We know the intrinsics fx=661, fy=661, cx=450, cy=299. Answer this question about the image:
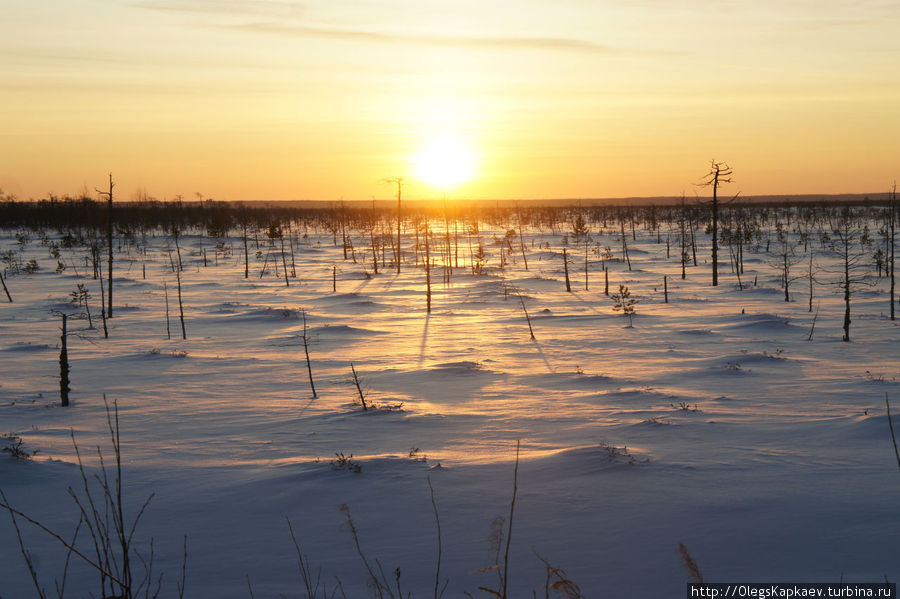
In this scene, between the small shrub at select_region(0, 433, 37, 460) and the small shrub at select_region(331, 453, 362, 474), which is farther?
the small shrub at select_region(0, 433, 37, 460)

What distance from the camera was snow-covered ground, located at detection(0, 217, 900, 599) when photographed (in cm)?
422

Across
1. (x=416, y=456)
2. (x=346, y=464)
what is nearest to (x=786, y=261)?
(x=416, y=456)

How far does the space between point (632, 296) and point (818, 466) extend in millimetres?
12908

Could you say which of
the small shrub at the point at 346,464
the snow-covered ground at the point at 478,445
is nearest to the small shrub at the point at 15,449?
the snow-covered ground at the point at 478,445

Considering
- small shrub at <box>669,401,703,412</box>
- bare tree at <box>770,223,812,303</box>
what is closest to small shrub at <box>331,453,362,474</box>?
small shrub at <box>669,401,703,412</box>

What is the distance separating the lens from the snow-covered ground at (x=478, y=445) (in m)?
4.22

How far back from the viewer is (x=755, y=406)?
25.5 ft

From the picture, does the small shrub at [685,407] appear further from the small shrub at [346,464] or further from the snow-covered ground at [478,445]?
the small shrub at [346,464]

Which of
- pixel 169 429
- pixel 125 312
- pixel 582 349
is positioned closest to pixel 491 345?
pixel 582 349

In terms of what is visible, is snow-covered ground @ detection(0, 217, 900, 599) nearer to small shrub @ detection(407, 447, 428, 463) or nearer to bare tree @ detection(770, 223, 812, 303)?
small shrub @ detection(407, 447, 428, 463)

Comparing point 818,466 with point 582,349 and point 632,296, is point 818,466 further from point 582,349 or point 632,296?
point 632,296

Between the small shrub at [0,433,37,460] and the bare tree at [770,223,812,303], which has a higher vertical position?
the bare tree at [770,223,812,303]

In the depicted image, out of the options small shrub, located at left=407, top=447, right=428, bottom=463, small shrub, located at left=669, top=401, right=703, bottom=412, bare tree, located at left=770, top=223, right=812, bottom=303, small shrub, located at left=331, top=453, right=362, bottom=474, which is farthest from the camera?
bare tree, located at left=770, top=223, right=812, bottom=303

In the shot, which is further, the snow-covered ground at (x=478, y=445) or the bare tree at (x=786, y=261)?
the bare tree at (x=786, y=261)
